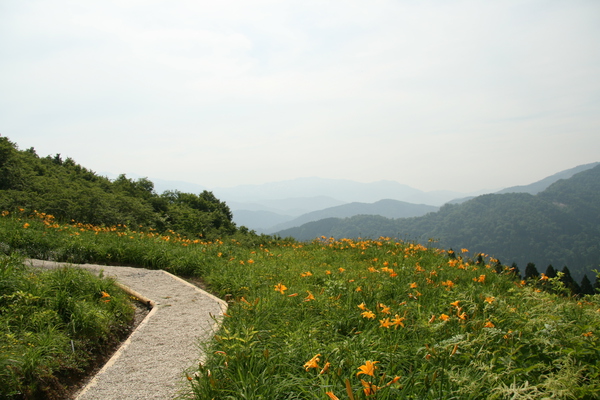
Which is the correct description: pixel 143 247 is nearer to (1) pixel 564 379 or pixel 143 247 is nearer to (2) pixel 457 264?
(2) pixel 457 264

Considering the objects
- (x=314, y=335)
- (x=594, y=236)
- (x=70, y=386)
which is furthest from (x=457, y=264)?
(x=594, y=236)

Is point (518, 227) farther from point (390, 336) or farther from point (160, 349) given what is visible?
point (160, 349)

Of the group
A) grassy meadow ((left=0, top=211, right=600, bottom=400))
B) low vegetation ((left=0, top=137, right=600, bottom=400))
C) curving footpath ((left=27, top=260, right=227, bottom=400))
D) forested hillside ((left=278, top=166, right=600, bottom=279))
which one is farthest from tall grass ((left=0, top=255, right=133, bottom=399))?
forested hillside ((left=278, top=166, right=600, bottom=279))

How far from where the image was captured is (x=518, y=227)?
5758 inches

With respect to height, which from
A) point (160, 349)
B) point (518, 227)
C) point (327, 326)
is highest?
point (327, 326)

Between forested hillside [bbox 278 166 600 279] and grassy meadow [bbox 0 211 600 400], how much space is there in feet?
371

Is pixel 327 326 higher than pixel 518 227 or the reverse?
higher

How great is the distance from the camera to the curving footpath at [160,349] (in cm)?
301

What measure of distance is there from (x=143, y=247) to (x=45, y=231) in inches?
81.0

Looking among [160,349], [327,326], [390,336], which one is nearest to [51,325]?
[160,349]

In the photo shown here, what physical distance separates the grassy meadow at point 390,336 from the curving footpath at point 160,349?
0.29 meters

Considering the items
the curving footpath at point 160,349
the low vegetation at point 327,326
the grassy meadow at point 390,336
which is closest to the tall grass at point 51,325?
the low vegetation at point 327,326

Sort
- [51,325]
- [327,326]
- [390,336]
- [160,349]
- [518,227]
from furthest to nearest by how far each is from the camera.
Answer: [518,227], [160,349], [51,325], [327,326], [390,336]

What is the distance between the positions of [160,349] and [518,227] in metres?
174
